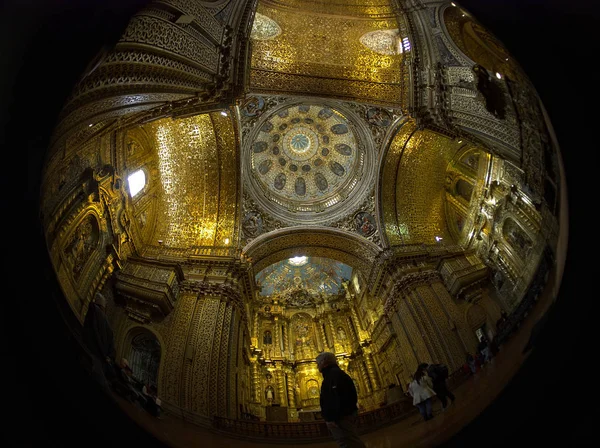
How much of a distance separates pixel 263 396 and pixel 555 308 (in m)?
13.9

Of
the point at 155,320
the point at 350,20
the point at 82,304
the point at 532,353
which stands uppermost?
the point at 350,20

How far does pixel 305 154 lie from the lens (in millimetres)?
17375

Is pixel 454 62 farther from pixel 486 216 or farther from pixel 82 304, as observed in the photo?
pixel 82 304

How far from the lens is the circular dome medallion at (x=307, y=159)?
15.9m

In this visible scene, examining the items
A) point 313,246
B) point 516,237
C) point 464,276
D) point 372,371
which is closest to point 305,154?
point 313,246

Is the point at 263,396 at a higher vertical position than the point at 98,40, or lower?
higher

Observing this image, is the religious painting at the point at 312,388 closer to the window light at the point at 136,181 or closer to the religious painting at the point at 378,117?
the window light at the point at 136,181

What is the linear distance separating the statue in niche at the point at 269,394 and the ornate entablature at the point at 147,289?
7606mm

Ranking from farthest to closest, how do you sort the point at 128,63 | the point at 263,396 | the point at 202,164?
the point at 263,396 → the point at 202,164 → the point at 128,63

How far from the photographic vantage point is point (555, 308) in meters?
3.67

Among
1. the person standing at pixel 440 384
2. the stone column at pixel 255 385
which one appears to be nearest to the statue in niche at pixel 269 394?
the stone column at pixel 255 385

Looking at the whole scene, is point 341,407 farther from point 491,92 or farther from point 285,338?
point 285,338

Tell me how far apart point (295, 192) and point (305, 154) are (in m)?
2.22

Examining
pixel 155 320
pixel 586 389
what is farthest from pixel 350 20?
pixel 155 320
